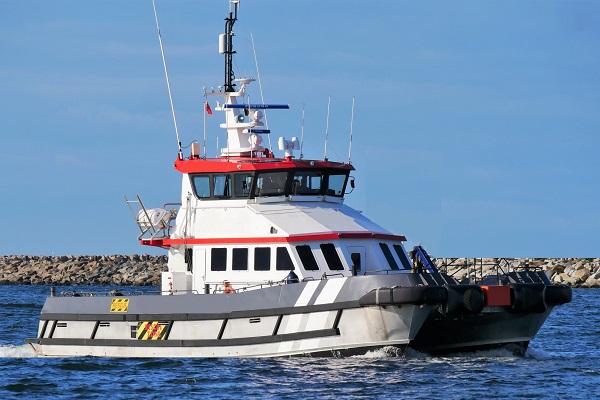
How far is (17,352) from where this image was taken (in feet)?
88.3

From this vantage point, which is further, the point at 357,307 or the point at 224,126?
the point at 224,126

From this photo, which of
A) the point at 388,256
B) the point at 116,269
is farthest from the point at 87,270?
the point at 388,256

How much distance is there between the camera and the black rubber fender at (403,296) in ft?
68.1

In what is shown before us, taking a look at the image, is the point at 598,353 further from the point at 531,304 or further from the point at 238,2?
the point at 238,2

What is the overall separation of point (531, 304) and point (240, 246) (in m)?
5.70

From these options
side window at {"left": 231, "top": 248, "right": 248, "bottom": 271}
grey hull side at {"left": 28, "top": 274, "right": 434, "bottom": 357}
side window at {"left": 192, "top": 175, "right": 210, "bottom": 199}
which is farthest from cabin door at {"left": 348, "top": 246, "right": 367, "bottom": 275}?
side window at {"left": 192, "top": 175, "right": 210, "bottom": 199}

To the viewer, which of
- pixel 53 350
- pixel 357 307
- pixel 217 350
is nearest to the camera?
pixel 357 307

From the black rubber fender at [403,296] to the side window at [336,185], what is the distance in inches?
168

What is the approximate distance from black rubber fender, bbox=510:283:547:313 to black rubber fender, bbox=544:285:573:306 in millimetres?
137

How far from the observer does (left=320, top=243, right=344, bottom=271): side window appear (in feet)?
75.1

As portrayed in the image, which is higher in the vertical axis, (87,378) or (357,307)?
(357,307)

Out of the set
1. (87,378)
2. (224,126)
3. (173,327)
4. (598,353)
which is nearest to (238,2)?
(224,126)

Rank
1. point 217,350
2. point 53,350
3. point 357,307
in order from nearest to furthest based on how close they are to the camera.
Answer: point 357,307
point 217,350
point 53,350

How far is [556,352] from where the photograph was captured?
25.9 m
